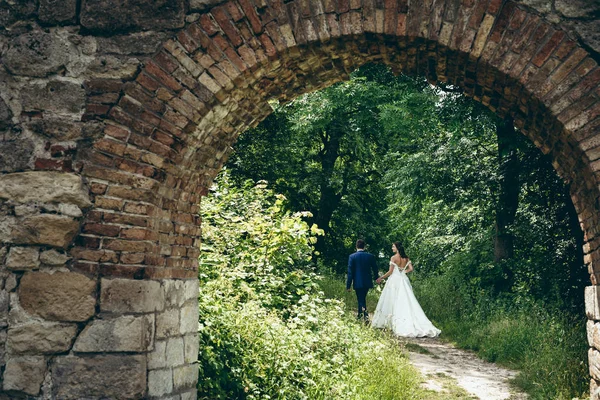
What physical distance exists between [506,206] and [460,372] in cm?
458

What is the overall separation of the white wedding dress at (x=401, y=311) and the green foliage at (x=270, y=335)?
2317 mm

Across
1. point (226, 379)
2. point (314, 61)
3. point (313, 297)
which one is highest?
point (314, 61)

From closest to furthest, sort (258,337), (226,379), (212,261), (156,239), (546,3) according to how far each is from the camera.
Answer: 1. (546,3)
2. (156,239)
3. (226,379)
4. (258,337)
5. (212,261)

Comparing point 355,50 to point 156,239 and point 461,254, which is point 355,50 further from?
point 461,254

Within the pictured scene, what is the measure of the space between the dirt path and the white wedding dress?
72 centimetres

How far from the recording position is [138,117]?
4312 millimetres

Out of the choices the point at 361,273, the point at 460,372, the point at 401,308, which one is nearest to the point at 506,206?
the point at 401,308

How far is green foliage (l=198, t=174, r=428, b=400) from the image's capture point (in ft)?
18.7

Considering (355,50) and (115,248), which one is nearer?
(115,248)

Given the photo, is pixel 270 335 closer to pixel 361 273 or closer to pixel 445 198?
pixel 361 273

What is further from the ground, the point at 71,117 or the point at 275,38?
the point at 275,38

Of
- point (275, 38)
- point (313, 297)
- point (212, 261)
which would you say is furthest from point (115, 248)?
point (313, 297)

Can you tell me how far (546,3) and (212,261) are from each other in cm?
492

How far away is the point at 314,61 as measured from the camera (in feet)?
15.6
